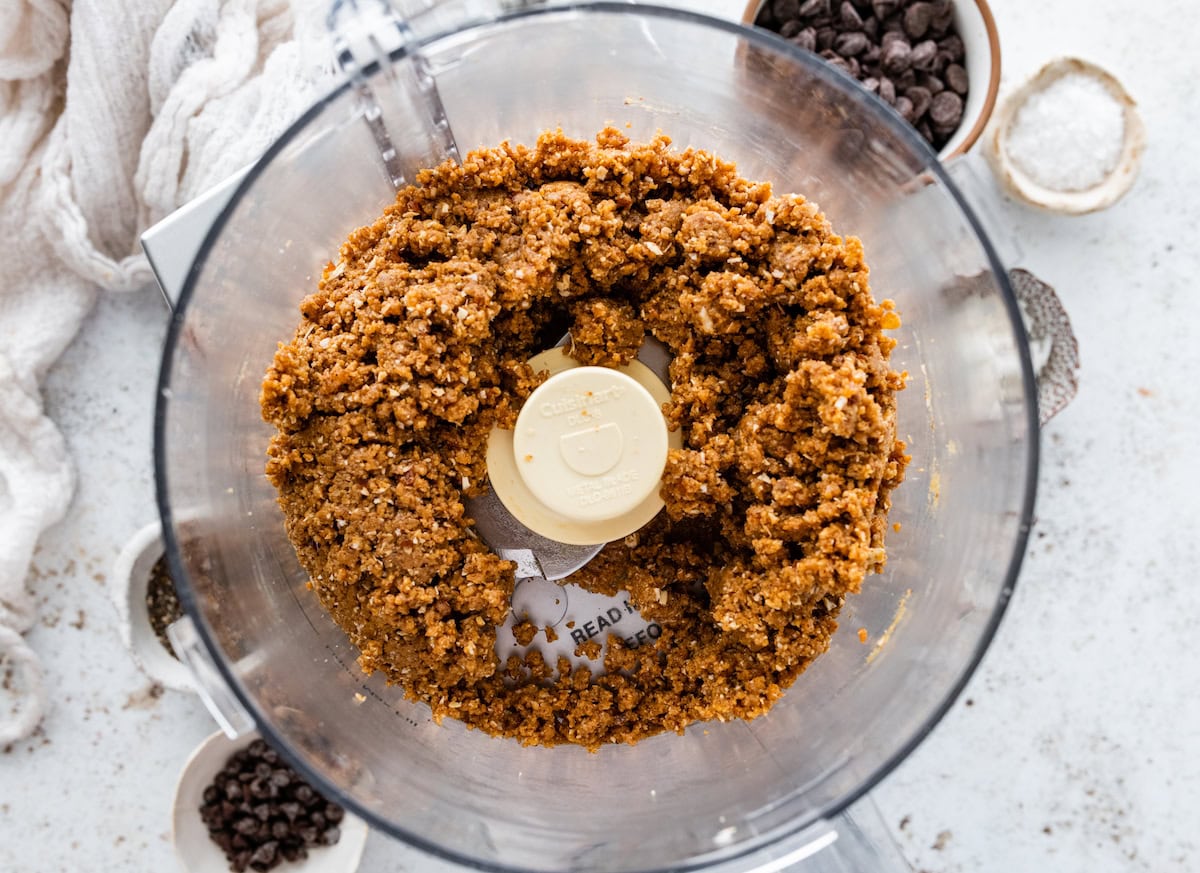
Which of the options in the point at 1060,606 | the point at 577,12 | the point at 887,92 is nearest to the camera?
the point at 577,12

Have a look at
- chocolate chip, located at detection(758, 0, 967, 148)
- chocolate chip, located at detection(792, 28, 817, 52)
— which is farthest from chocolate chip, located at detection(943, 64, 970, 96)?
chocolate chip, located at detection(792, 28, 817, 52)

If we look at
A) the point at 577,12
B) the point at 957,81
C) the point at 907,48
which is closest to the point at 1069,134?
the point at 957,81

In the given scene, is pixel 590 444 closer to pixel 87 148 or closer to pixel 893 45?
pixel 893 45

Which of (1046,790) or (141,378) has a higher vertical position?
(141,378)

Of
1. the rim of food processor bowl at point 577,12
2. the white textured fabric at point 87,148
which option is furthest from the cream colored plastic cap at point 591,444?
the white textured fabric at point 87,148

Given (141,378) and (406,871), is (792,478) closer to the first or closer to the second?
(406,871)

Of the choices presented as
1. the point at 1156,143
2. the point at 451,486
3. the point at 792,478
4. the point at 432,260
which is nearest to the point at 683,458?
the point at 792,478

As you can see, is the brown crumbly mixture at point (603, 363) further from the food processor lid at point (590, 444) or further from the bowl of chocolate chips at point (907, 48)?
the bowl of chocolate chips at point (907, 48)
